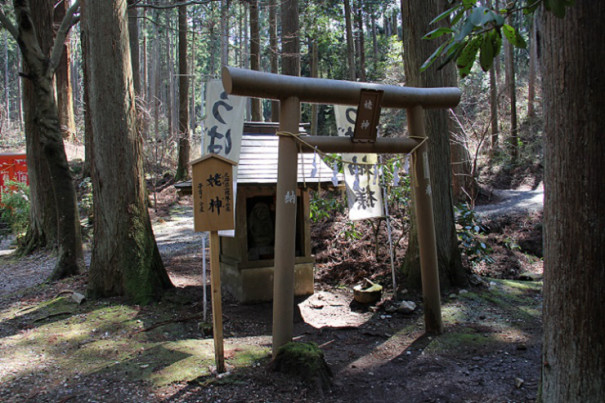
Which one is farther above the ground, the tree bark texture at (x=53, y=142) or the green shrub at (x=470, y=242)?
the tree bark texture at (x=53, y=142)

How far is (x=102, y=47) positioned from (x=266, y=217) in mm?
3010

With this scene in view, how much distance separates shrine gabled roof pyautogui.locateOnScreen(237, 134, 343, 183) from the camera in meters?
5.69

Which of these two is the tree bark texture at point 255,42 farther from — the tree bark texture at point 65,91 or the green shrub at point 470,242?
the green shrub at point 470,242

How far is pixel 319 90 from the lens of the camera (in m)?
4.10

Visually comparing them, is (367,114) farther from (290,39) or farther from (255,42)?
(255,42)

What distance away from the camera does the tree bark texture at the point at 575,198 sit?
231 cm

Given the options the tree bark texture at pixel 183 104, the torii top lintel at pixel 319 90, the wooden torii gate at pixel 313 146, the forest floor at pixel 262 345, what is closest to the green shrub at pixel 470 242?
the forest floor at pixel 262 345

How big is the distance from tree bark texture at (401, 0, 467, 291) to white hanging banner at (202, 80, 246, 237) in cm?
253

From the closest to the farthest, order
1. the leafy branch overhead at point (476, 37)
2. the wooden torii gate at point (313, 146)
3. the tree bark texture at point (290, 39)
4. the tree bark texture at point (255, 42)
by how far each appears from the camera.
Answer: the leafy branch overhead at point (476, 37) → the wooden torii gate at point (313, 146) → the tree bark texture at point (290, 39) → the tree bark texture at point (255, 42)

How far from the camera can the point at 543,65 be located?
2467 mm

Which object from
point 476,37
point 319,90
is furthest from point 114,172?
point 476,37

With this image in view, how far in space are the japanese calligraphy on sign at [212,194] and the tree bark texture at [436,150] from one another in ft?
10.7

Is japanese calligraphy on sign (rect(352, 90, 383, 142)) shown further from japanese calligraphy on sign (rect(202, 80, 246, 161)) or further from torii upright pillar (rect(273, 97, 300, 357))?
japanese calligraphy on sign (rect(202, 80, 246, 161))

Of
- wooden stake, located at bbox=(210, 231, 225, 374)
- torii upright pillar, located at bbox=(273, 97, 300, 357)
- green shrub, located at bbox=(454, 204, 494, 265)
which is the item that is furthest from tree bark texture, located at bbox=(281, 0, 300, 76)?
wooden stake, located at bbox=(210, 231, 225, 374)
